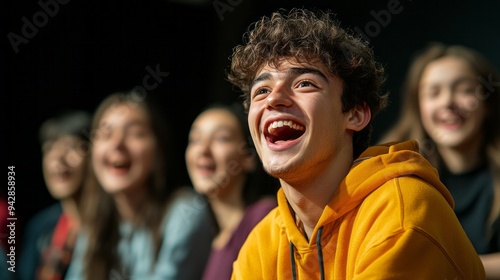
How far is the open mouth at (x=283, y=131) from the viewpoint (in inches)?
55.4

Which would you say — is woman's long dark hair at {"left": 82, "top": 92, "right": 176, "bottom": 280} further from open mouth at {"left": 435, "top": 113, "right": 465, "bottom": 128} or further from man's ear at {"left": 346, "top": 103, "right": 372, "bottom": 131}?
man's ear at {"left": 346, "top": 103, "right": 372, "bottom": 131}

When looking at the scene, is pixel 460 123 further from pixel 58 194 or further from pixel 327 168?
pixel 58 194

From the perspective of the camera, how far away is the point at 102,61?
3100mm

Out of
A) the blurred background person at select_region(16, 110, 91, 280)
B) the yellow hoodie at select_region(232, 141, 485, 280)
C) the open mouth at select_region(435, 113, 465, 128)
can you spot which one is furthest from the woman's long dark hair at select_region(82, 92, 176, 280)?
the yellow hoodie at select_region(232, 141, 485, 280)

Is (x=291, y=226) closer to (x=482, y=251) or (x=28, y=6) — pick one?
(x=482, y=251)

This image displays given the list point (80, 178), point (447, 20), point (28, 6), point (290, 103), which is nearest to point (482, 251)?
point (447, 20)

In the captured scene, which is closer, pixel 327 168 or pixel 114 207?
pixel 327 168

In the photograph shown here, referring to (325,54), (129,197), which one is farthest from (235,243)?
(325,54)

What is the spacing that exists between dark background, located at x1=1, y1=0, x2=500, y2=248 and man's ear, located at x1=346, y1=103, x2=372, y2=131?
1.37 meters

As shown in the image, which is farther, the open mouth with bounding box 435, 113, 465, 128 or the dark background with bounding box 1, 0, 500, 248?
the dark background with bounding box 1, 0, 500, 248

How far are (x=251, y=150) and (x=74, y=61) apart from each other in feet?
3.28

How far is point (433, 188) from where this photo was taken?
1.33 m

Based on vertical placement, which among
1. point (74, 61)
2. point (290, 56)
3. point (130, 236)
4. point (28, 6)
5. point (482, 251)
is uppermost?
point (28, 6)

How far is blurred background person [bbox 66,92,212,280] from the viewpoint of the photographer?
106 inches
